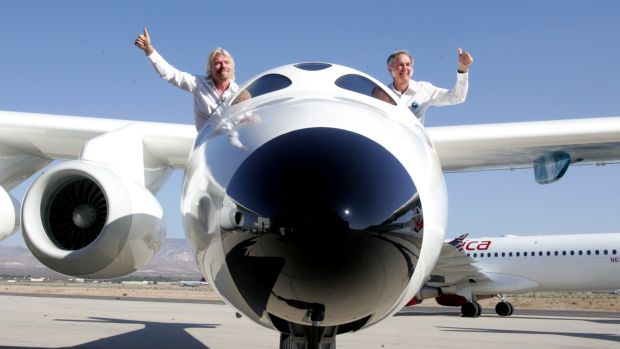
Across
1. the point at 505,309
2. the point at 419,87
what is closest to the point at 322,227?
the point at 419,87

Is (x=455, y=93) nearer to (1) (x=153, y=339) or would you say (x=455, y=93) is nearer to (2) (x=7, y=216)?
(2) (x=7, y=216)

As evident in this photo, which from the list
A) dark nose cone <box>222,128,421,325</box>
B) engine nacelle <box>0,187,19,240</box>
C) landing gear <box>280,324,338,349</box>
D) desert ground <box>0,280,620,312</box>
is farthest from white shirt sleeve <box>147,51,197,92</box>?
desert ground <box>0,280,620,312</box>

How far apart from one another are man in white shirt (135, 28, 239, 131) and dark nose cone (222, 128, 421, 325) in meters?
2.17

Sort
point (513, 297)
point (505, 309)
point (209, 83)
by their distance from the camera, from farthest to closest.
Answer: point (513, 297) → point (505, 309) → point (209, 83)

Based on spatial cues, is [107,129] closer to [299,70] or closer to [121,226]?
[121,226]

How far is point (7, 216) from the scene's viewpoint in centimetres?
630

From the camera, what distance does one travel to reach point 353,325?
408 centimetres

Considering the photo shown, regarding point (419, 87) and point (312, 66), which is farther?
point (419, 87)

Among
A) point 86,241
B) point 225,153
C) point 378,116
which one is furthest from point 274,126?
Answer: point 86,241

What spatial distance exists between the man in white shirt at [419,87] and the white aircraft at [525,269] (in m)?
20.0

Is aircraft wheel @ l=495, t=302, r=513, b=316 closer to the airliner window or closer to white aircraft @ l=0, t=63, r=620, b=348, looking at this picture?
white aircraft @ l=0, t=63, r=620, b=348

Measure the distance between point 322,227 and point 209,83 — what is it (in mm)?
2805

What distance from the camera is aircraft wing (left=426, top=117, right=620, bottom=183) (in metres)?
6.79

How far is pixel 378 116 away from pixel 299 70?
3.42ft
